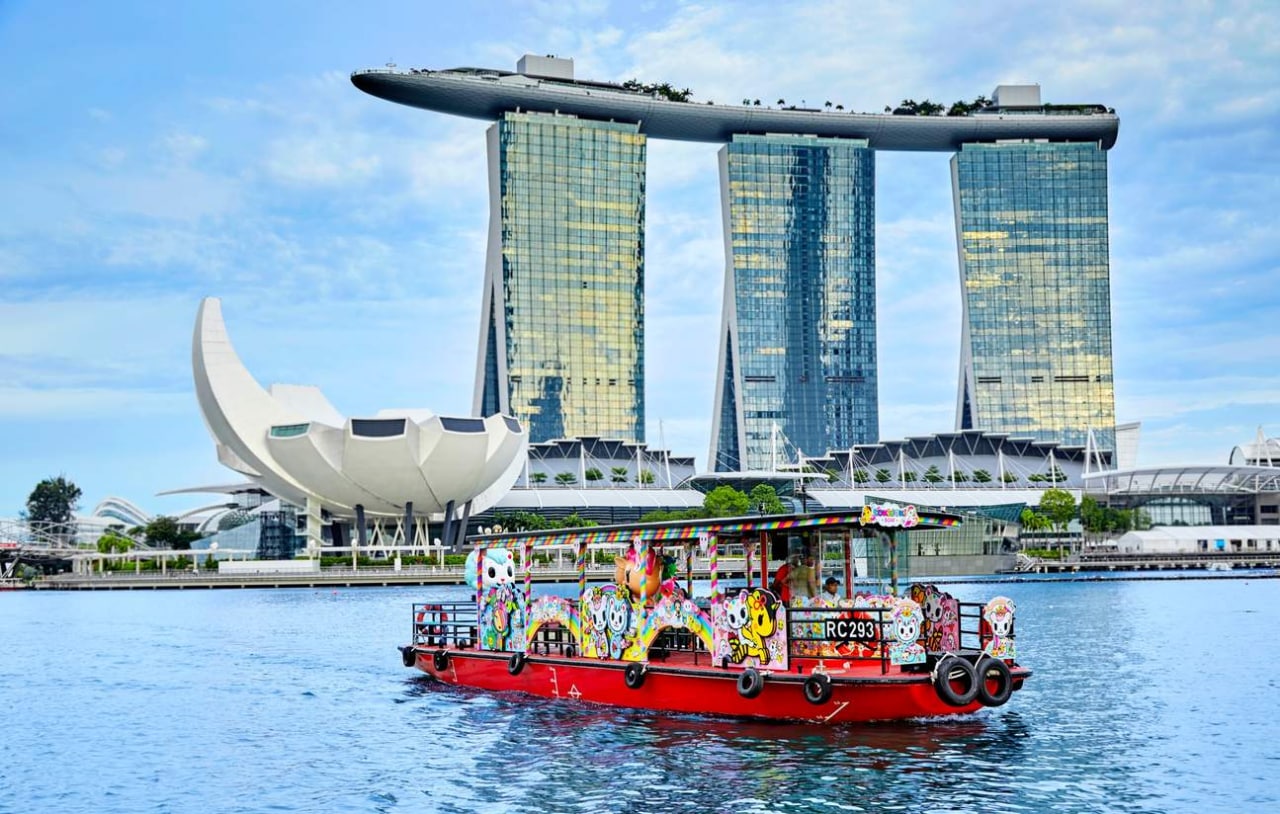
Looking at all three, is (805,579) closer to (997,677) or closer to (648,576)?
(648,576)

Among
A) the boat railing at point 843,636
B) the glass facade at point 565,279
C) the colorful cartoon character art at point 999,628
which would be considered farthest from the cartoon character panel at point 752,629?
the glass facade at point 565,279

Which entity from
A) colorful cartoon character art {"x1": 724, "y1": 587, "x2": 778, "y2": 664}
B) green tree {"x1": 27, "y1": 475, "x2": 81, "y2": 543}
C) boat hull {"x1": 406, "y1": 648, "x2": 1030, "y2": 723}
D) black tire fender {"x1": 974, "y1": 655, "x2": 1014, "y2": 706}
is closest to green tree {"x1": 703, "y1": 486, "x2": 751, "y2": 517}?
green tree {"x1": 27, "y1": 475, "x2": 81, "y2": 543}

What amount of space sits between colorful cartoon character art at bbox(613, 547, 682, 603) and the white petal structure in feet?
263

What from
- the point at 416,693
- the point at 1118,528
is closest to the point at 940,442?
the point at 1118,528

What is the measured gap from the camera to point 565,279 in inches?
5994

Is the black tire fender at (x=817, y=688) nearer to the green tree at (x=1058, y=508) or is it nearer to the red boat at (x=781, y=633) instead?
the red boat at (x=781, y=633)

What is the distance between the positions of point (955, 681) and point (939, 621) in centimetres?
214

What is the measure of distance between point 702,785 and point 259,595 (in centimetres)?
6740

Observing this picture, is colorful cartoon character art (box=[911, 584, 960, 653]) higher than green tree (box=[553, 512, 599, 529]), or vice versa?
green tree (box=[553, 512, 599, 529])

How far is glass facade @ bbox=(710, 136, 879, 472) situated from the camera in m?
159

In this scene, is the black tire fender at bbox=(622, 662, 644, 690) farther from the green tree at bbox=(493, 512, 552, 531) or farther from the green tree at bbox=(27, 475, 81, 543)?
the green tree at bbox=(27, 475, 81, 543)

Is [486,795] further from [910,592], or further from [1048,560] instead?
[1048,560]

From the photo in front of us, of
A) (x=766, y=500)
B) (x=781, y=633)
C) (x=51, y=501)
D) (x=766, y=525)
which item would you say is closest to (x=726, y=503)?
(x=766, y=500)

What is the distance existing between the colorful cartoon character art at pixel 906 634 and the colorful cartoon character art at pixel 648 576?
473cm
